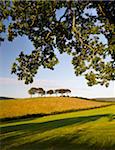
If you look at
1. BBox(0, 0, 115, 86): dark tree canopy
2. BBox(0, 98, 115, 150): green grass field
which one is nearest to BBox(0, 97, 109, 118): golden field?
BBox(0, 98, 115, 150): green grass field

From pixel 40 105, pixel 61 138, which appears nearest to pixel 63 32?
pixel 61 138

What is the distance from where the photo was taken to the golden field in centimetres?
7175

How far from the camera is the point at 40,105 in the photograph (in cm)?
8312

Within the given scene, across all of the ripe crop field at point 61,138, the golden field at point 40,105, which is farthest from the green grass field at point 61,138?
the golden field at point 40,105

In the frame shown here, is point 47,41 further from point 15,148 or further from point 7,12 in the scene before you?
point 15,148

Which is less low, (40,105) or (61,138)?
(40,105)

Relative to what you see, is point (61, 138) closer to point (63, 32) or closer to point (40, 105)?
point (63, 32)

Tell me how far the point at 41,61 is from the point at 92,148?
6299 mm

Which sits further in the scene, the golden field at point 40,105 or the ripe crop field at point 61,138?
the golden field at point 40,105

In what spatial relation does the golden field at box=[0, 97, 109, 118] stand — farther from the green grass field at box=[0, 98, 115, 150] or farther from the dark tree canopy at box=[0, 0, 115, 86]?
the dark tree canopy at box=[0, 0, 115, 86]

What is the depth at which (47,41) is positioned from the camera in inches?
841

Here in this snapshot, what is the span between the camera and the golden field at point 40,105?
235 feet

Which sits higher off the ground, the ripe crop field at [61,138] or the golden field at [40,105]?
the golden field at [40,105]

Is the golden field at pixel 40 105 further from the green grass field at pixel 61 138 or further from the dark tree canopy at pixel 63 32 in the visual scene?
the dark tree canopy at pixel 63 32
